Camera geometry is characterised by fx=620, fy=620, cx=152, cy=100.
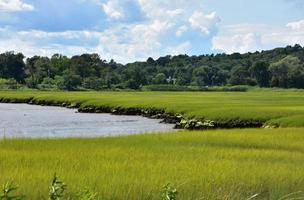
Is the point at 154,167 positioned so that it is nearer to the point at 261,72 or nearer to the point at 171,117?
the point at 171,117

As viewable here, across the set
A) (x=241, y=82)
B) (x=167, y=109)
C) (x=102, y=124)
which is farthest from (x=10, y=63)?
(x=102, y=124)

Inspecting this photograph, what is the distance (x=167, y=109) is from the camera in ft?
221

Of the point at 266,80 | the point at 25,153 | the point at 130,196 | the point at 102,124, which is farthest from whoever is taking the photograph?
the point at 266,80

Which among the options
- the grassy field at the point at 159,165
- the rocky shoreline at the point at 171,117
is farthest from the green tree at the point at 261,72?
the grassy field at the point at 159,165

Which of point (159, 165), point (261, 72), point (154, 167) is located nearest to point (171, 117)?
point (159, 165)

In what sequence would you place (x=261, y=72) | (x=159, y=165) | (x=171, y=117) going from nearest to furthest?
(x=159, y=165), (x=171, y=117), (x=261, y=72)

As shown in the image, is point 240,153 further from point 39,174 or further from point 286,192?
point 39,174

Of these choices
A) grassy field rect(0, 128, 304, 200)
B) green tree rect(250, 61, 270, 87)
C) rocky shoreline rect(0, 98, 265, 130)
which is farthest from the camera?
green tree rect(250, 61, 270, 87)

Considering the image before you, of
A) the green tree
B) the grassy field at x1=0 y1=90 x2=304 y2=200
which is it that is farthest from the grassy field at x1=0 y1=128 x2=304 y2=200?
the green tree

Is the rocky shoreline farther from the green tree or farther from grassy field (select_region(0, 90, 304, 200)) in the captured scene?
the green tree

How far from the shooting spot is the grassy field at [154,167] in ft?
49.4

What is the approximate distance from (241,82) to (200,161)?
181 metres

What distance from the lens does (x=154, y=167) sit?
59.8ft

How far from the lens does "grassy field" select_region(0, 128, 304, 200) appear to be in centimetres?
1505
